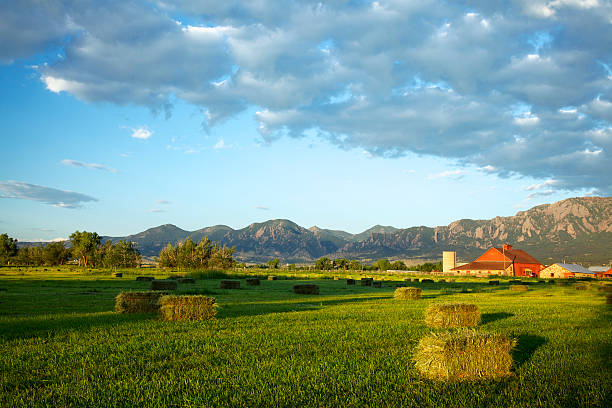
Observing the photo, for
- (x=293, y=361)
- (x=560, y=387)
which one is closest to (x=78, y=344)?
(x=293, y=361)

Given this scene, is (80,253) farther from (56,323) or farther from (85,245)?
(56,323)

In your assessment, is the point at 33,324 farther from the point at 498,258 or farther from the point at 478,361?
the point at 498,258

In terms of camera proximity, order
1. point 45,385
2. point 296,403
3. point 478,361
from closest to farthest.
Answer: point 296,403
point 45,385
point 478,361

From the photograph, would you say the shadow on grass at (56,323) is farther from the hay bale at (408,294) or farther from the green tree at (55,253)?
the green tree at (55,253)

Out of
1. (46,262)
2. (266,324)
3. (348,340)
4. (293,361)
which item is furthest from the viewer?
(46,262)

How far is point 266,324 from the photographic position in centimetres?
1452

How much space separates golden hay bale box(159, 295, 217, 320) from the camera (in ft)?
50.1

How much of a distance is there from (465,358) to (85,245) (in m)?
145

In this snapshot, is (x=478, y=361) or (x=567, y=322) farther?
(x=567, y=322)

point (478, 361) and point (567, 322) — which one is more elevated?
point (478, 361)

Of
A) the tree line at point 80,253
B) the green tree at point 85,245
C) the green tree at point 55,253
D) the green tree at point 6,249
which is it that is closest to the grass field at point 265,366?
the tree line at point 80,253

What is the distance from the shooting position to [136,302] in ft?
56.6

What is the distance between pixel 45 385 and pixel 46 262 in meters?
162

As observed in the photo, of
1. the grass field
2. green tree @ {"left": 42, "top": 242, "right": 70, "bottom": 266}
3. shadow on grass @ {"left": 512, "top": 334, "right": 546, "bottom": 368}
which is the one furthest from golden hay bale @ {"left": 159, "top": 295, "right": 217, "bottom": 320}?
green tree @ {"left": 42, "top": 242, "right": 70, "bottom": 266}
